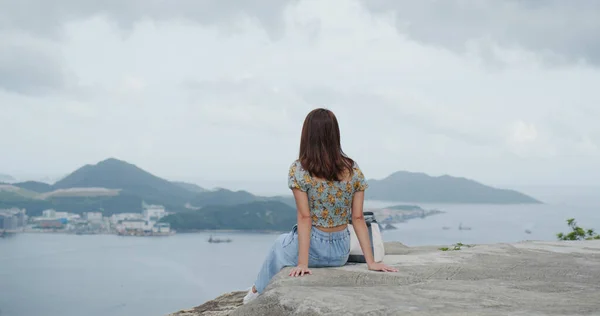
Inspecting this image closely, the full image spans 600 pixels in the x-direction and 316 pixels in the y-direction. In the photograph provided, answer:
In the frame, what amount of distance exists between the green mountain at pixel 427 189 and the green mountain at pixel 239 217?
3.95 metres

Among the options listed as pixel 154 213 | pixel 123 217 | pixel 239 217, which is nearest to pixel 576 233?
pixel 239 217

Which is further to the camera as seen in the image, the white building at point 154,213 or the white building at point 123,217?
the white building at point 123,217

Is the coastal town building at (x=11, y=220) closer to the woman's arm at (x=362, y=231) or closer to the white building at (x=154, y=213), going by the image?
the white building at (x=154, y=213)

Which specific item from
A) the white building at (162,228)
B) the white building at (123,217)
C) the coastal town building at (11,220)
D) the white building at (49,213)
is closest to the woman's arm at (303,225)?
the white building at (162,228)

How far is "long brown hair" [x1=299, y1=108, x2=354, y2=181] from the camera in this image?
2.76 m

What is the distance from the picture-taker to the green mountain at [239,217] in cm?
1900

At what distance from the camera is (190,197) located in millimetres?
25141

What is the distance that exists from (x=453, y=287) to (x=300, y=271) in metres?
0.65

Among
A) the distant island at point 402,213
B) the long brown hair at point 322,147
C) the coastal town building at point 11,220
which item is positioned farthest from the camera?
the coastal town building at point 11,220

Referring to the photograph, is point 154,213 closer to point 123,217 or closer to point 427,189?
point 123,217

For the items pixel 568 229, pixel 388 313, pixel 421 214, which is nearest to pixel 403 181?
pixel 421 214

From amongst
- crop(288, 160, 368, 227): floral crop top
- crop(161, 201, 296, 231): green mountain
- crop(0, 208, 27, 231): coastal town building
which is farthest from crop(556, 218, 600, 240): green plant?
crop(0, 208, 27, 231): coastal town building

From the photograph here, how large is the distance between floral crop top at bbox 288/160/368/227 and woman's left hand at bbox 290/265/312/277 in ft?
0.71

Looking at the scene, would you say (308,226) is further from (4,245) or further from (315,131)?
(4,245)
